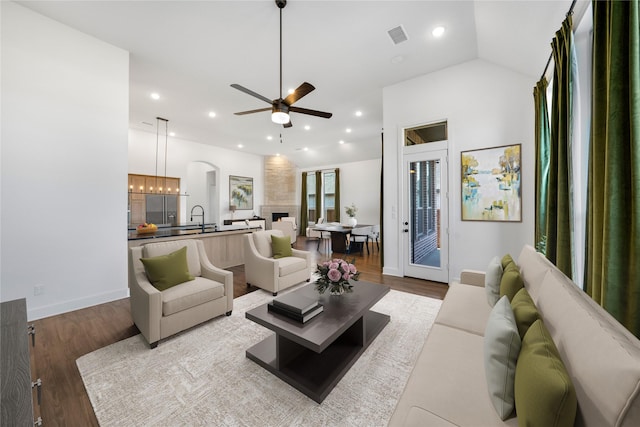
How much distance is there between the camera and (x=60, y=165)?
9.81ft

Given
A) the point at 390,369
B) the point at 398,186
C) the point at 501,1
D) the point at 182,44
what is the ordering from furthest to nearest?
the point at 398,186, the point at 182,44, the point at 501,1, the point at 390,369

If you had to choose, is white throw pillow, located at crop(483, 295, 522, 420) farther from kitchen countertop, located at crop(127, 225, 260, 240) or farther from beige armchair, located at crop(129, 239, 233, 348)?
kitchen countertop, located at crop(127, 225, 260, 240)

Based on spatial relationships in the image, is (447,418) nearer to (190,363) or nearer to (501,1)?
(190,363)

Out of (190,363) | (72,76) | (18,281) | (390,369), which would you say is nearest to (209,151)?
(72,76)

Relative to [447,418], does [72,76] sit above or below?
above

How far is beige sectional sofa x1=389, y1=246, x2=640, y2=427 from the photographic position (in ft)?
2.20

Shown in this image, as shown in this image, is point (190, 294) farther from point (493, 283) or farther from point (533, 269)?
point (533, 269)

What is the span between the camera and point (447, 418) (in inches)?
40.3

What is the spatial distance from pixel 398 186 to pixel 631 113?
3307mm

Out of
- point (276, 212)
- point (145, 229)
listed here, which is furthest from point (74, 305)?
point (276, 212)

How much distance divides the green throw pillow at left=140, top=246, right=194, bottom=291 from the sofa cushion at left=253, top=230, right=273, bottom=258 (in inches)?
50.0

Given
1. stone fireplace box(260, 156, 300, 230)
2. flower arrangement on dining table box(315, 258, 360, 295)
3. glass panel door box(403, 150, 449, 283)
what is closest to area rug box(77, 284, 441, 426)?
flower arrangement on dining table box(315, 258, 360, 295)

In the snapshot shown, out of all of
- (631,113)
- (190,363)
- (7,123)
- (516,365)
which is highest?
(7,123)

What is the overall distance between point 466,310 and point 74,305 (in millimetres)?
4387
